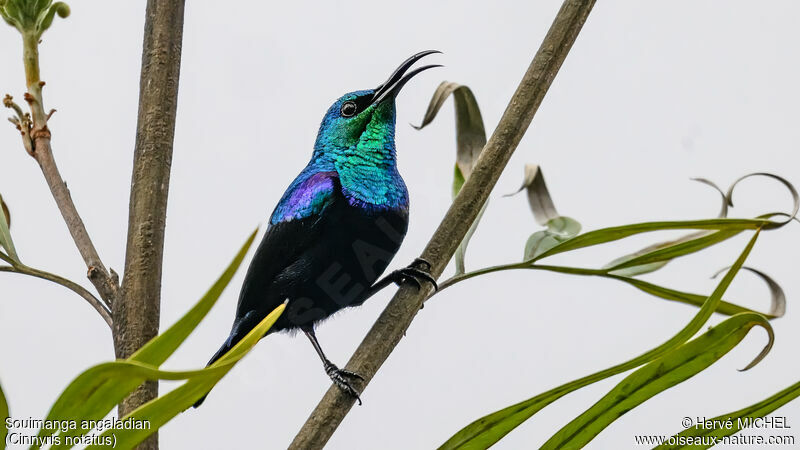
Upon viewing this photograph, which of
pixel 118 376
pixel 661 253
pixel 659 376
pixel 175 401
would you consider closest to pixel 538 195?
pixel 661 253

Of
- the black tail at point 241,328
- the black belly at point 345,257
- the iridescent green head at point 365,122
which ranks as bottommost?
the black tail at point 241,328

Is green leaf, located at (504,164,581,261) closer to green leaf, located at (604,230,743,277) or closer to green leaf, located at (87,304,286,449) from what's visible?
green leaf, located at (604,230,743,277)

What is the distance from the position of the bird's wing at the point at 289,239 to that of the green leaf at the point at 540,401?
62 cm

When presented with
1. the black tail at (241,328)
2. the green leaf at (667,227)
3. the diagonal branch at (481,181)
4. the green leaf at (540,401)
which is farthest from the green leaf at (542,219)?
the black tail at (241,328)

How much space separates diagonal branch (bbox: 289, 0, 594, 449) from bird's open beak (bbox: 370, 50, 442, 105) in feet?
1.22

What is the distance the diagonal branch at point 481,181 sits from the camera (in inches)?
58.2

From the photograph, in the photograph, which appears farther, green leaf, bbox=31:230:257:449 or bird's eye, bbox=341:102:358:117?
bird's eye, bbox=341:102:358:117

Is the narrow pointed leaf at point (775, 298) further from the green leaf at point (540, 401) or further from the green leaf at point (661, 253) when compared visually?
the green leaf at point (540, 401)

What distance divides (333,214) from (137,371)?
991 millimetres

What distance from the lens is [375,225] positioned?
1.90 meters

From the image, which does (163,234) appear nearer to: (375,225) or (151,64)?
(151,64)

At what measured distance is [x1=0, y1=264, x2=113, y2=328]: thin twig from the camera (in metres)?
1.55

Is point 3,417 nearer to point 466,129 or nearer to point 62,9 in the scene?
point 62,9

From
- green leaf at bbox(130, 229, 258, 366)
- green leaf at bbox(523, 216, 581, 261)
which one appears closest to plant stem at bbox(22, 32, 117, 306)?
green leaf at bbox(130, 229, 258, 366)
